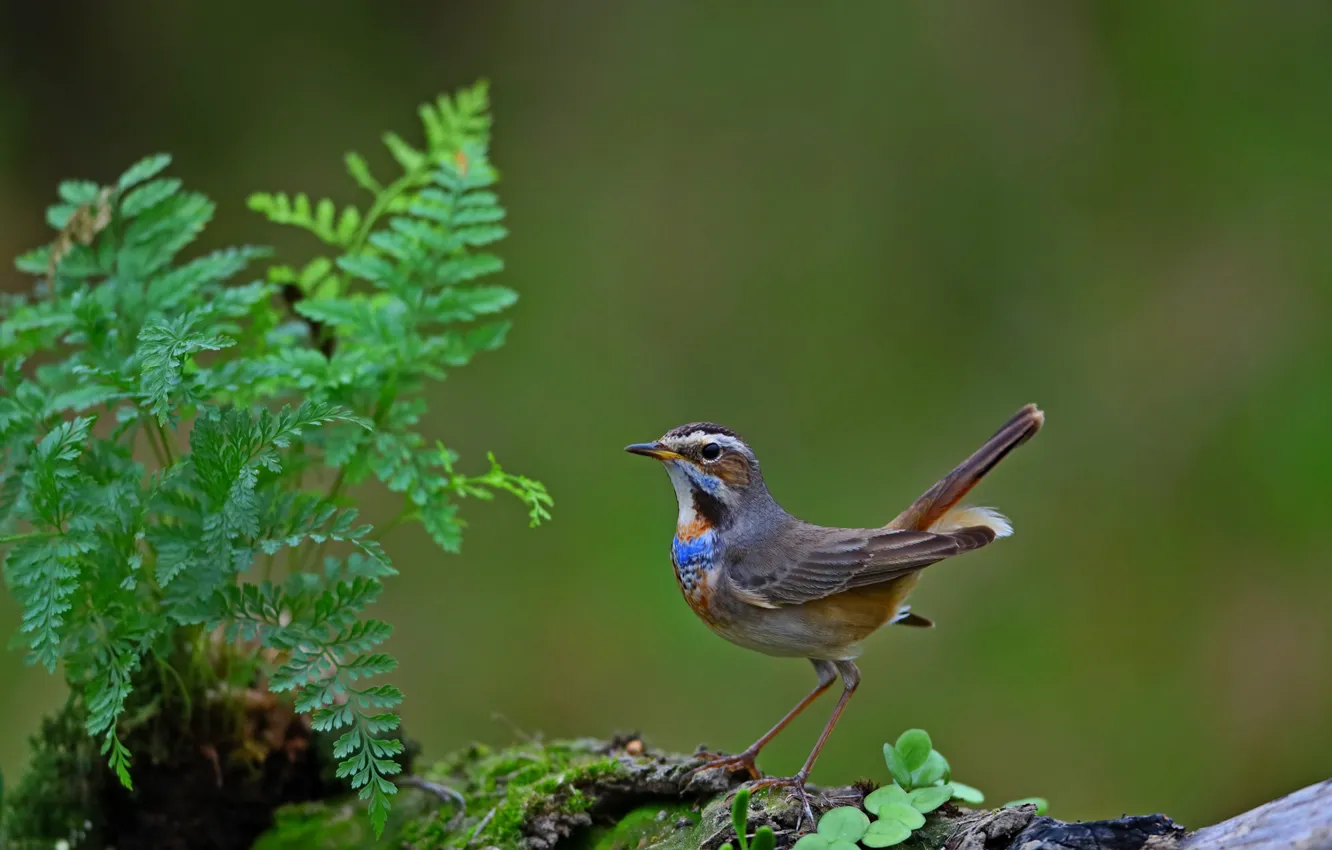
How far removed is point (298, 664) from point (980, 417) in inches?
248

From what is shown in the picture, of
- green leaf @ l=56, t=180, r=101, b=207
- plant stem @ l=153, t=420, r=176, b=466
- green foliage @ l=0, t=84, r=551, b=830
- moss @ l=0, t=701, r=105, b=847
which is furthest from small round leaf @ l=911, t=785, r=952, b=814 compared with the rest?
green leaf @ l=56, t=180, r=101, b=207

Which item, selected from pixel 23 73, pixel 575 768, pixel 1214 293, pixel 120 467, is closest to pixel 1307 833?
pixel 575 768

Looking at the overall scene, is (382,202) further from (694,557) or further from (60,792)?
(60,792)

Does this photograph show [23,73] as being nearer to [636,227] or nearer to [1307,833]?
[636,227]

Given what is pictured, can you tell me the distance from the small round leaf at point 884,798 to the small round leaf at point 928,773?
0.21 ft

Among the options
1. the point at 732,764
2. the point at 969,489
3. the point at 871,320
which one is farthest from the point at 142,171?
the point at 871,320

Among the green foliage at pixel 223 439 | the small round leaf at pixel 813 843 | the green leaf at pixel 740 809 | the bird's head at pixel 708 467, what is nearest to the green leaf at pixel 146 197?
the green foliage at pixel 223 439

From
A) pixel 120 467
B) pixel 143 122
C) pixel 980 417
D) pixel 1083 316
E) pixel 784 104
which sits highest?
pixel 143 122

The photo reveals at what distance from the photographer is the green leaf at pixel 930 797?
327cm

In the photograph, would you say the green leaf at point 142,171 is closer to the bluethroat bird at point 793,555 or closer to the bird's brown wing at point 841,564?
the bluethroat bird at point 793,555

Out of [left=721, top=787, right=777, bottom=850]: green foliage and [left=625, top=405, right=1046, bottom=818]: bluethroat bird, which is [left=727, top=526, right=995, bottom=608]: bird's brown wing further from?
[left=721, top=787, right=777, bottom=850]: green foliage

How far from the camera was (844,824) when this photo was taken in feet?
10.3

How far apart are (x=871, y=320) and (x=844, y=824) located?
6.14 metres

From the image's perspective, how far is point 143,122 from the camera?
9773mm
